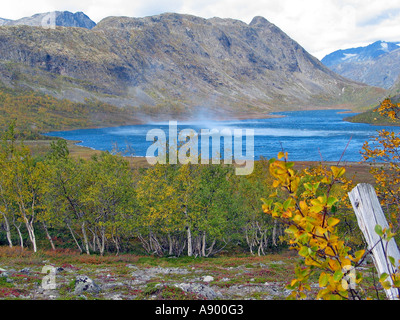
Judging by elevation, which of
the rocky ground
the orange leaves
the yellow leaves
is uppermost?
the yellow leaves

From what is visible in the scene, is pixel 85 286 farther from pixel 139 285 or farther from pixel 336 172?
pixel 336 172

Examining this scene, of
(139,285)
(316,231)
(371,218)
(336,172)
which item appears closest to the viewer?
(316,231)

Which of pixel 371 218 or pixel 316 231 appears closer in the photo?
pixel 316 231

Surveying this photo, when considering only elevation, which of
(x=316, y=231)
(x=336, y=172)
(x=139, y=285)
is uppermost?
(x=336, y=172)

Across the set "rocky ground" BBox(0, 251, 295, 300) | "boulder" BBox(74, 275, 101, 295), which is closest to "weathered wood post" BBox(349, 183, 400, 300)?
"rocky ground" BBox(0, 251, 295, 300)

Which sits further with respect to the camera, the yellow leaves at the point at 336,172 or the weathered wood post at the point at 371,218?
the weathered wood post at the point at 371,218

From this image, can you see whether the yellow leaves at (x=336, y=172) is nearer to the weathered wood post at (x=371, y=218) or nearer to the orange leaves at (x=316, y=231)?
the orange leaves at (x=316, y=231)

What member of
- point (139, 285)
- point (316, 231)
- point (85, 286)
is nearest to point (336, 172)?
point (316, 231)

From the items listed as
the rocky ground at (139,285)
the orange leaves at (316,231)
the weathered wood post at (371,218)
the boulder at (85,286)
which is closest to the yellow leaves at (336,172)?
the orange leaves at (316,231)

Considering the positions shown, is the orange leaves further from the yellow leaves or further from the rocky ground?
the rocky ground

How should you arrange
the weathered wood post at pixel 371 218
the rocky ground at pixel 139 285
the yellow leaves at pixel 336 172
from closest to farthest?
1. the yellow leaves at pixel 336 172
2. the weathered wood post at pixel 371 218
3. the rocky ground at pixel 139 285

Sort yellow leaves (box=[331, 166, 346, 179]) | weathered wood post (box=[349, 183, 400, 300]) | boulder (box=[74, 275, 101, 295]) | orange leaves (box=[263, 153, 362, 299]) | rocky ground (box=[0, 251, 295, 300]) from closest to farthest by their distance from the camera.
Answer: orange leaves (box=[263, 153, 362, 299])
yellow leaves (box=[331, 166, 346, 179])
weathered wood post (box=[349, 183, 400, 300])
rocky ground (box=[0, 251, 295, 300])
boulder (box=[74, 275, 101, 295])

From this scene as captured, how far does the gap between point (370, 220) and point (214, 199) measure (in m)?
29.9
